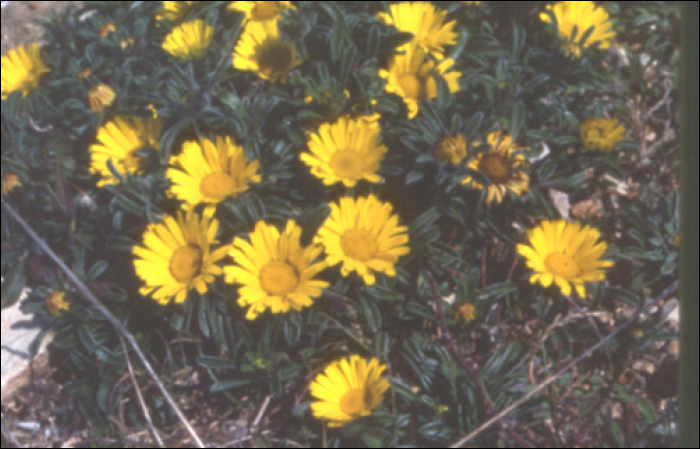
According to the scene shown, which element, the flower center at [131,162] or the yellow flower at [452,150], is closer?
the yellow flower at [452,150]

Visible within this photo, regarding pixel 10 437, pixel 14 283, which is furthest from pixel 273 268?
pixel 10 437

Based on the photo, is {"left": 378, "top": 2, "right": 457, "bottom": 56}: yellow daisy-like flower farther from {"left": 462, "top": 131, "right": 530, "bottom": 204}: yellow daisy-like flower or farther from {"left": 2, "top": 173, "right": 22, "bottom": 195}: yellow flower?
{"left": 2, "top": 173, "right": 22, "bottom": 195}: yellow flower

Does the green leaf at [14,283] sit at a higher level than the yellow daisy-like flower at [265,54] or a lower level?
lower

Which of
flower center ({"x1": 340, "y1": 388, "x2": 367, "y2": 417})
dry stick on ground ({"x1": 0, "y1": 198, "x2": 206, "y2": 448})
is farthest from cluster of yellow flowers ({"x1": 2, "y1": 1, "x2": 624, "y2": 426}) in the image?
dry stick on ground ({"x1": 0, "y1": 198, "x2": 206, "y2": 448})

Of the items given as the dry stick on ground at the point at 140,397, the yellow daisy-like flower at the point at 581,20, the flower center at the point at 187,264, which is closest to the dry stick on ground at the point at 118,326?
the dry stick on ground at the point at 140,397

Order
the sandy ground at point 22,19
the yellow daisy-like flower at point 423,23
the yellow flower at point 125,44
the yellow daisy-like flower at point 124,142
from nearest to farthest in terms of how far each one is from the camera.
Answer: the yellow daisy-like flower at point 124,142 < the yellow daisy-like flower at point 423,23 < the yellow flower at point 125,44 < the sandy ground at point 22,19

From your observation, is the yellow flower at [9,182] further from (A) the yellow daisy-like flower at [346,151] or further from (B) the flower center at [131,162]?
(A) the yellow daisy-like flower at [346,151]

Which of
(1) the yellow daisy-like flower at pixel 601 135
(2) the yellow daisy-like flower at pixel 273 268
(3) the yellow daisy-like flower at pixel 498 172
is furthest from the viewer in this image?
(1) the yellow daisy-like flower at pixel 601 135
